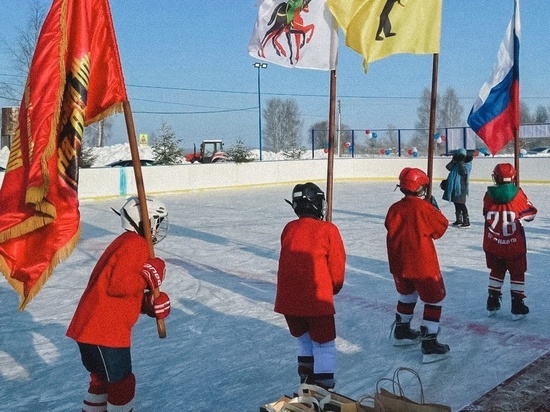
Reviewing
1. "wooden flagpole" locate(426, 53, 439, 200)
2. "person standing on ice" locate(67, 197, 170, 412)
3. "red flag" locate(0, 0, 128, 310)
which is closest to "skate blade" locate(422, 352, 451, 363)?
"wooden flagpole" locate(426, 53, 439, 200)

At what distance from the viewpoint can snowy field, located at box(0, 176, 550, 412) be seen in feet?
15.1

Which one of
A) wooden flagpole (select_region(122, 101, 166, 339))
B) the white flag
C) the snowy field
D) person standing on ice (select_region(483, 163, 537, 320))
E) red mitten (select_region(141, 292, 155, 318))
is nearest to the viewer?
wooden flagpole (select_region(122, 101, 166, 339))

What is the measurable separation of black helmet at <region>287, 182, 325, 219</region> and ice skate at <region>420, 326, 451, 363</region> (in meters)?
1.72

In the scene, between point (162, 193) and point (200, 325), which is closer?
point (200, 325)

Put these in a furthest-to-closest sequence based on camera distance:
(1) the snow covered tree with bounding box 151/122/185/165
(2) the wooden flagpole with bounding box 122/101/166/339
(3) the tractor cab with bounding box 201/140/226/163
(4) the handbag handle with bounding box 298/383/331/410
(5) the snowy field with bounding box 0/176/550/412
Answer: (3) the tractor cab with bounding box 201/140/226/163 < (1) the snow covered tree with bounding box 151/122/185/165 < (5) the snowy field with bounding box 0/176/550/412 < (2) the wooden flagpole with bounding box 122/101/166/339 < (4) the handbag handle with bounding box 298/383/331/410

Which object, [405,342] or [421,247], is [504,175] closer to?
[421,247]

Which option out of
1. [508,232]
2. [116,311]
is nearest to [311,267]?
[116,311]

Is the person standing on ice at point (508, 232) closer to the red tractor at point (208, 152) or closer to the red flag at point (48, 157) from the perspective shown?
the red flag at point (48, 157)

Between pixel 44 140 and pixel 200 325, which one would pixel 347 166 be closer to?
pixel 200 325

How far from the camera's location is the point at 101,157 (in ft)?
156

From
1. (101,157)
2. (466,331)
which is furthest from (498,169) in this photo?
(101,157)

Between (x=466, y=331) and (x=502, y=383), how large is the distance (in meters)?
1.63

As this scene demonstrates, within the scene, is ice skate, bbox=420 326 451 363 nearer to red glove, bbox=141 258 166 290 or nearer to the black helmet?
the black helmet

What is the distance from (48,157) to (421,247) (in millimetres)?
3075
